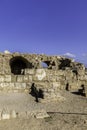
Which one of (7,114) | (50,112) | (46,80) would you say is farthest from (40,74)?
(7,114)

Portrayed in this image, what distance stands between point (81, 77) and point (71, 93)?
6.82 ft

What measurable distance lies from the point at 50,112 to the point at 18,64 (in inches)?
677

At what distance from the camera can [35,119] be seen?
7.65m

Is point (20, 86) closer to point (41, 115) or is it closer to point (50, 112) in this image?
point (50, 112)

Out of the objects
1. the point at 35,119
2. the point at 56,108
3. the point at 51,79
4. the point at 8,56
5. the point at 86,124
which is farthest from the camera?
the point at 8,56

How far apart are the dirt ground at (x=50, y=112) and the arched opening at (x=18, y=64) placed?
1112cm

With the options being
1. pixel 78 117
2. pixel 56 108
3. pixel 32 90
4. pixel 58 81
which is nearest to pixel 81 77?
pixel 58 81

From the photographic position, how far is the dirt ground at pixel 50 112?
23.1ft

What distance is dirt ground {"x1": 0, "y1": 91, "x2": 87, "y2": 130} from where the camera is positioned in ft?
23.1

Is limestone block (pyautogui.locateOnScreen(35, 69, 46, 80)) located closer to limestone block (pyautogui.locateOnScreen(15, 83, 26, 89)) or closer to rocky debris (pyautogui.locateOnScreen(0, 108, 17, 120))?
limestone block (pyautogui.locateOnScreen(15, 83, 26, 89))

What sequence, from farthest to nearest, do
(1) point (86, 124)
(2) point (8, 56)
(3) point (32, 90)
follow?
(2) point (8, 56), (3) point (32, 90), (1) point (86, 124)

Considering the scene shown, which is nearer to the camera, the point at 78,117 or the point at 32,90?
the point at 78,117

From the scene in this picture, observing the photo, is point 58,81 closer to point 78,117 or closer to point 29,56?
point 78,117

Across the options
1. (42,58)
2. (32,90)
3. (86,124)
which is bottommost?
(86,124)
